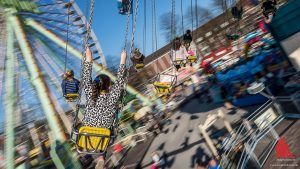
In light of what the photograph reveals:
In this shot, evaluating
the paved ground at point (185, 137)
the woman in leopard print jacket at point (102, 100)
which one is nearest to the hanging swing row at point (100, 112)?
the woman in leopard print jacket at point (102, 100)

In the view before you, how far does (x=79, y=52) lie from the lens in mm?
10461

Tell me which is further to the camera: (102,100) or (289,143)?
(289,143)

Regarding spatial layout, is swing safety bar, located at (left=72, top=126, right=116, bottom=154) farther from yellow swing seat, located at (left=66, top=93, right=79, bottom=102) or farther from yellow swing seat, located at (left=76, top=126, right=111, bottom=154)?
yellow swing seat, located at (left=66, top=93, right=79, bottom=102)

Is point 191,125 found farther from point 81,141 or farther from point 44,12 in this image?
point 44,12

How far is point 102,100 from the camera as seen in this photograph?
3496 millimetres

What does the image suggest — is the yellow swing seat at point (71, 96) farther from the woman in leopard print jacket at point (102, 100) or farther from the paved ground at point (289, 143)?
the paved ground at point (289, 143)

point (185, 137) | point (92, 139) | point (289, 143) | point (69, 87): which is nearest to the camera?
point (92, 139)

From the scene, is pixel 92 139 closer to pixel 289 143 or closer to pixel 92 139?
pixel 92 139

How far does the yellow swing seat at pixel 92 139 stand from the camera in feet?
11.1

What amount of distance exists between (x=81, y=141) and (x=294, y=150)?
12.3 feet

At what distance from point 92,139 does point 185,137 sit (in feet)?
14.3

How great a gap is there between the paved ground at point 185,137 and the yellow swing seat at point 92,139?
294 centimetres

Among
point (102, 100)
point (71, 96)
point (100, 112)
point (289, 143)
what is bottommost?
point (289, 143)

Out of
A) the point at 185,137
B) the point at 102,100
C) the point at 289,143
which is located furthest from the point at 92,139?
the point at 185,137
